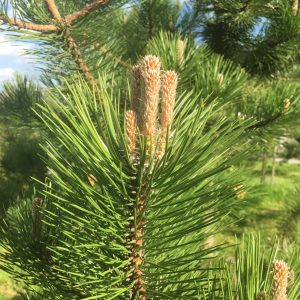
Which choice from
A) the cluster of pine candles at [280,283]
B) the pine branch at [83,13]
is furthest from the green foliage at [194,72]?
the cluster of pine candles at [280,283]

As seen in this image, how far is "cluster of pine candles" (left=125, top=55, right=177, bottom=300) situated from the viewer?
564mm

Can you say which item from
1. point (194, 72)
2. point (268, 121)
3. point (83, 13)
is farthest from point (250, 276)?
point (268, 121)

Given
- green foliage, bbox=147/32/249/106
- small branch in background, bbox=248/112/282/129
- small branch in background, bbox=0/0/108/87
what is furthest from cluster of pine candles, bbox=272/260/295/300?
small branch in background, bbox=248/112/282/129

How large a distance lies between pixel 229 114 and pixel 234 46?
0.52 m

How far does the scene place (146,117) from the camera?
591 mm

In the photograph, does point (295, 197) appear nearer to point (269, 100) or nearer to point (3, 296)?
point (269, 100)

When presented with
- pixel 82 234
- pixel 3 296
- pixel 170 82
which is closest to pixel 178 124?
pixel 170 82

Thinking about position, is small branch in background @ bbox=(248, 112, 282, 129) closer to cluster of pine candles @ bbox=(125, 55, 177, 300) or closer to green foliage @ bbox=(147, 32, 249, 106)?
green foliage @ bbox=(147, 32, 249, 106)

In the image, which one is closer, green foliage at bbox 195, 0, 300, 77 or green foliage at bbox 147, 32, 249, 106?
green foliage at bbox 147, 32, 249, 106

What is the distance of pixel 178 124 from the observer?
68 cm

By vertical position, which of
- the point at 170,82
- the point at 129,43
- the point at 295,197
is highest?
the point at 170,82

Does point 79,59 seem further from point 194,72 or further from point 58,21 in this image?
point 194,72

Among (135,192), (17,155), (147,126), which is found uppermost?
(147,126)

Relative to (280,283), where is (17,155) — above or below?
below
